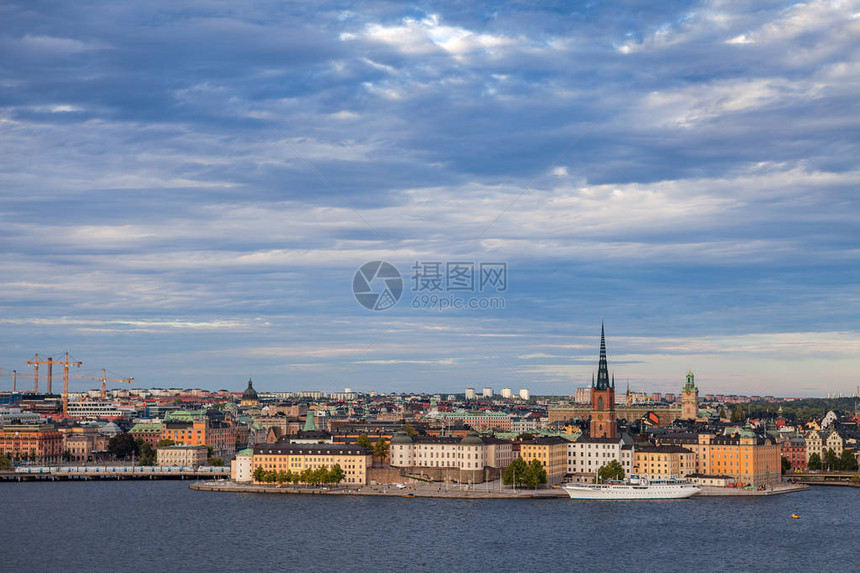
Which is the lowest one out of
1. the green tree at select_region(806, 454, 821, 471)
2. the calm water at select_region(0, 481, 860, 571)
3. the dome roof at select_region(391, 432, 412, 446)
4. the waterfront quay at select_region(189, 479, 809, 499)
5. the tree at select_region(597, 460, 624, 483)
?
the calm water at select_region(0, 481, 860, 571)

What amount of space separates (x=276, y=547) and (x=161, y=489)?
35862 millimetres

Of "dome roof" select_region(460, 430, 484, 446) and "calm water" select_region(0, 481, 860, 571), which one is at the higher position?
"dome roof" select_region(460, 430, 484, 446)

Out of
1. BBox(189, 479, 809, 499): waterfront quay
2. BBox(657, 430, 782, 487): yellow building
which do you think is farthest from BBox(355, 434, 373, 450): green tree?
BBox(657, 430, 782, 487): yellow building

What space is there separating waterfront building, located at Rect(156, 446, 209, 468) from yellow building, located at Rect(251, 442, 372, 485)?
22.3 m

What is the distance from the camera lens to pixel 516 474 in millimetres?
86625

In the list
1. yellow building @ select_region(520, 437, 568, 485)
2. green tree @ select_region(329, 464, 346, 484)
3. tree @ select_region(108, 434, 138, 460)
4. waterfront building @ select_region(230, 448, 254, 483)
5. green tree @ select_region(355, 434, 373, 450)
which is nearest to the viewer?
green tree @ select_region(329, 464, 346, 484)

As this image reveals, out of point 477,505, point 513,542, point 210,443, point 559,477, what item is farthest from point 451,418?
point 513,542

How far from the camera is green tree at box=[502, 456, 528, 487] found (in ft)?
283

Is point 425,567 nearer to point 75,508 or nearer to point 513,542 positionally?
point 513,542

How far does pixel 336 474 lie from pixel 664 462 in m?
26.5

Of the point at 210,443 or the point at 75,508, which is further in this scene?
the point at 210,443

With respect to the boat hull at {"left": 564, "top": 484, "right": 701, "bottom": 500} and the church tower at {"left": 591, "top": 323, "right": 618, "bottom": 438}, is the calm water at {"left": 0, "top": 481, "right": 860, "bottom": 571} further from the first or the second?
the church tower at {"left": 591, "top": 323, "right": 618, "bottom": 438}

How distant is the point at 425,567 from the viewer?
5294 centimetres

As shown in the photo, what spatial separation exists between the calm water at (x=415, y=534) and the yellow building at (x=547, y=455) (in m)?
10.3
